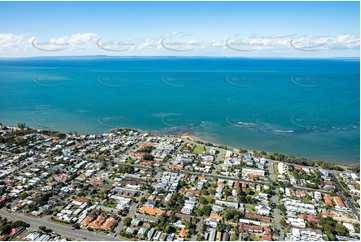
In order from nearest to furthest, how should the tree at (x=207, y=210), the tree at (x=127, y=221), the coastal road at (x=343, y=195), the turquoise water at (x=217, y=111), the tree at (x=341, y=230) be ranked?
the tree at (x=341, y=230) → the tree at (x=127, y=221) → the tree at (x=207, y=210) → the coastal road at (x=343, y=195) → the turquoise water at (x=217, y=111)

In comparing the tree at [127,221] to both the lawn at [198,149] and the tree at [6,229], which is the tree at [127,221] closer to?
the tree at [6,229]

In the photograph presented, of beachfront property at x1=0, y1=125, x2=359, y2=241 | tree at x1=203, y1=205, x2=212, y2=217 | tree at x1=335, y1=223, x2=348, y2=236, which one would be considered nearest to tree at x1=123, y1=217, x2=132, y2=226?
beachfront property at x1=0, y1=125, x2=359, y2=241

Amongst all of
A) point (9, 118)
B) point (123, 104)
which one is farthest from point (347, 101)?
point (9, 118)

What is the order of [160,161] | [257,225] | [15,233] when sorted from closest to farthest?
[15,233] < [257,225] < [160,161]

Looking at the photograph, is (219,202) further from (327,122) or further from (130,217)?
(327,122)

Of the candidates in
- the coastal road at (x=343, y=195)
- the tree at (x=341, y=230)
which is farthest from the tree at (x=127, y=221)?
the coastal road at (x=343, y=195)

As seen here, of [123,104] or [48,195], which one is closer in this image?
[48,195]

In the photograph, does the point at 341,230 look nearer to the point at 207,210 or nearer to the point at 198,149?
the point at 207,210

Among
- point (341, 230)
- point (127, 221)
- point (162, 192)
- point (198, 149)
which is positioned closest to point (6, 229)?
point (127, 221)
